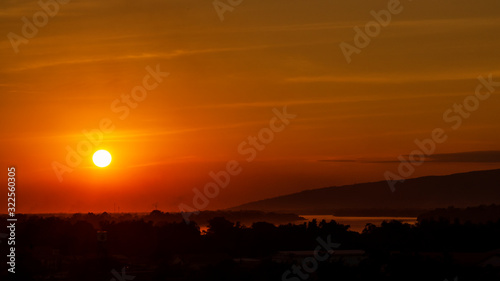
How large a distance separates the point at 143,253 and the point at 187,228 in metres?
11.8

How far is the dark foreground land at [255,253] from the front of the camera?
1412 inches

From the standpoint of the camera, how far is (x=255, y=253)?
193 feet

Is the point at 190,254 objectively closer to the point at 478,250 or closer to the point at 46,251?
the point at 46,251

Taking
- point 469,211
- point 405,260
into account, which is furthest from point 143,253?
point 469,211

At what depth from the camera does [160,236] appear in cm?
6931
